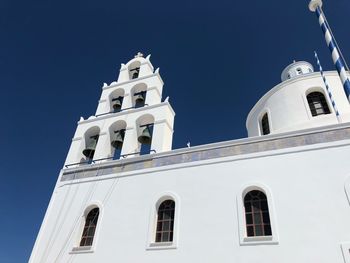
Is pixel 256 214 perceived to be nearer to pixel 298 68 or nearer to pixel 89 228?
pixel 89 228

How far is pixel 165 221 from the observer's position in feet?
21.1

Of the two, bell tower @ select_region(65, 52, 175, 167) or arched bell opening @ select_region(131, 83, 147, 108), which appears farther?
arched bell opening @ select_region(131, 83, 147, 108)

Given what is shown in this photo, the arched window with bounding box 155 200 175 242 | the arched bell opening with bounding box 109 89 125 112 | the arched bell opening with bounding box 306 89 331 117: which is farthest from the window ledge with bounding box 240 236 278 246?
the arched bell opening with bounding box 109 89 125 112

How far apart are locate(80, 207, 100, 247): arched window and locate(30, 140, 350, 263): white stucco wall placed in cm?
20

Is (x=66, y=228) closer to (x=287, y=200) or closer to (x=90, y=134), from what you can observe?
(x=90, y=134)

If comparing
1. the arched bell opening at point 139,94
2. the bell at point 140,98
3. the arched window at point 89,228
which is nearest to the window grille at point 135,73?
the arched bell opening at point 139,94

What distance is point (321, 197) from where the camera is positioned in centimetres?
520

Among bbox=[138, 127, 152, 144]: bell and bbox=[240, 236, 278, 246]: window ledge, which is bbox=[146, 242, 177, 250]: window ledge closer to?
bbox=[240, 236, 278, 246]: window ledge

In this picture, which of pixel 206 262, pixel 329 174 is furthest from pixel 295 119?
pixel 206 262

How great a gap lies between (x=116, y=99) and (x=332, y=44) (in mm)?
7389

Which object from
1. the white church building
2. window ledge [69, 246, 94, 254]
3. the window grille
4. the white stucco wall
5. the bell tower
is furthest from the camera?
the window grille

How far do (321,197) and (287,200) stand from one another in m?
0.63

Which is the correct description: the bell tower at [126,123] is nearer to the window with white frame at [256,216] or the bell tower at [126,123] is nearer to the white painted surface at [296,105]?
the window with white frame at [256,216]

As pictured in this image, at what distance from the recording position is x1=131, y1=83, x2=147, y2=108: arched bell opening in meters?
9.96
